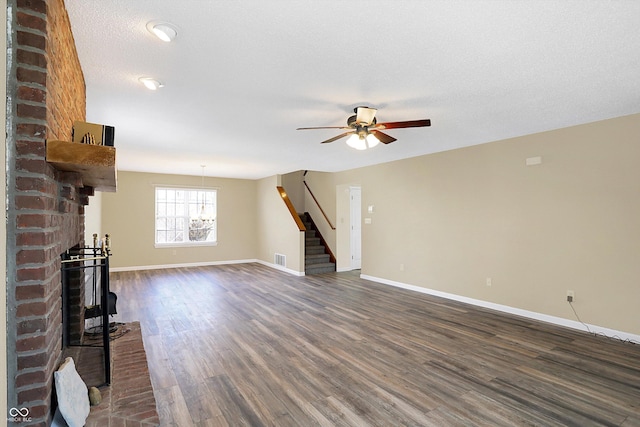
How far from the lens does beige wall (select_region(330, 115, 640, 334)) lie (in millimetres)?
3558

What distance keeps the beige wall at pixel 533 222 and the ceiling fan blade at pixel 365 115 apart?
2.53 metres

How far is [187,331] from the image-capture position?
150 inches

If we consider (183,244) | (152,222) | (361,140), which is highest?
(361,140)

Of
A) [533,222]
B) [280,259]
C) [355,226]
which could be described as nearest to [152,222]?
[280,259]

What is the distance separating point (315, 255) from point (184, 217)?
371 centimetres

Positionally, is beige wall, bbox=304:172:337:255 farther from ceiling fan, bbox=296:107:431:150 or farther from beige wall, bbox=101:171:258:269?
ceiling fan, bbox=296:107:431:150

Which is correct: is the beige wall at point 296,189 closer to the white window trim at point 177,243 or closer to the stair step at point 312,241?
the stair step at point 312,241

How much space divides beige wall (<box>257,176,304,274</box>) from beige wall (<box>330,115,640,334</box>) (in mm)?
2374

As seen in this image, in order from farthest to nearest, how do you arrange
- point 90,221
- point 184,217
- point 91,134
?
point 184,217 < point 90,221 < point 91,134

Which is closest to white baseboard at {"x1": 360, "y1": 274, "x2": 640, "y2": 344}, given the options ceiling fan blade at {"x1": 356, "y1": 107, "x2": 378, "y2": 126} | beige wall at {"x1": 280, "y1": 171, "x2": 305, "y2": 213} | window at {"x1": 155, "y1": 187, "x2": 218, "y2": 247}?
ceiling fan blade at {"x1": 356, "y1": 107, "x2": 378, "y2": 126}

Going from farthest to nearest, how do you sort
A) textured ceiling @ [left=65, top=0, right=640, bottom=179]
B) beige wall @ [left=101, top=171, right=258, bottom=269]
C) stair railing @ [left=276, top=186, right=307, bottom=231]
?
beige wall @ [left=101, top=171, right=258, bottom=269]
stair railing @ [left=276, top=186, right=307, bottom=231]
textured ceiling @ [left=65, top=0, right=640, bottom=179]

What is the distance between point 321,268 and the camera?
7785mm

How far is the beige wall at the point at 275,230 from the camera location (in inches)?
295

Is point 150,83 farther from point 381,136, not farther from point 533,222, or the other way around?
point 533,222
